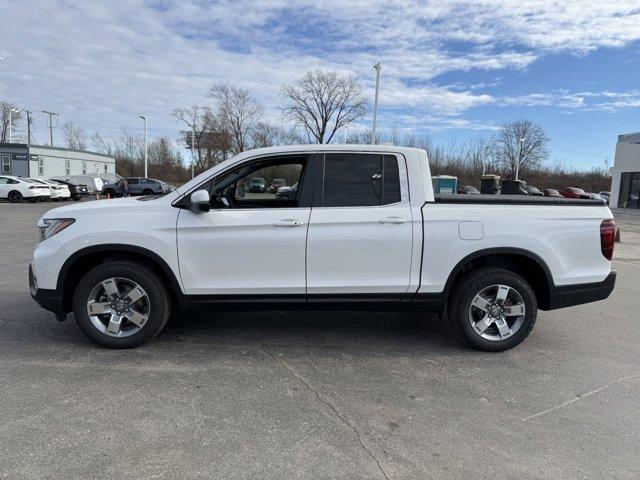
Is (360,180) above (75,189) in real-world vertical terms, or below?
above

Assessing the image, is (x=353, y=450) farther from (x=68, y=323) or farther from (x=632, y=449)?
(x=68, y=323)

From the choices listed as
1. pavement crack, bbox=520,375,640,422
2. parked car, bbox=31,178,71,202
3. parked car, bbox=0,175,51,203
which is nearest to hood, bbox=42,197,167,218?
pavement crack, bbox=520,375,640,422

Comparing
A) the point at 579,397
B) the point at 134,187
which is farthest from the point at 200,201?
the point at 134,187

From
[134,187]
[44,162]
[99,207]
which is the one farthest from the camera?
[44,162]

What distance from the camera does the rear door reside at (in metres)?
4.19

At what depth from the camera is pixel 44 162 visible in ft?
152

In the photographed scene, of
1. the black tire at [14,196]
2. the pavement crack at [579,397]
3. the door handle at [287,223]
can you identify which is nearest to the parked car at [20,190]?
the black tire at [14,196]

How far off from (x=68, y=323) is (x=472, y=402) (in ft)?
13.8

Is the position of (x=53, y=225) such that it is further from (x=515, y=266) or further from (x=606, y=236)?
(x=606, y=236)

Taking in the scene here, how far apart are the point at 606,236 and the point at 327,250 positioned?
8.58ft

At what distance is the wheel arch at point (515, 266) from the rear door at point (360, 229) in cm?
51

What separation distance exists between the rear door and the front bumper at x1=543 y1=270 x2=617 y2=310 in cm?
142

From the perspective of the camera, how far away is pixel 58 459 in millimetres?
2748

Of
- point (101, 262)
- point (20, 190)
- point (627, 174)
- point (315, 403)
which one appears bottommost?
point (315, 403)
